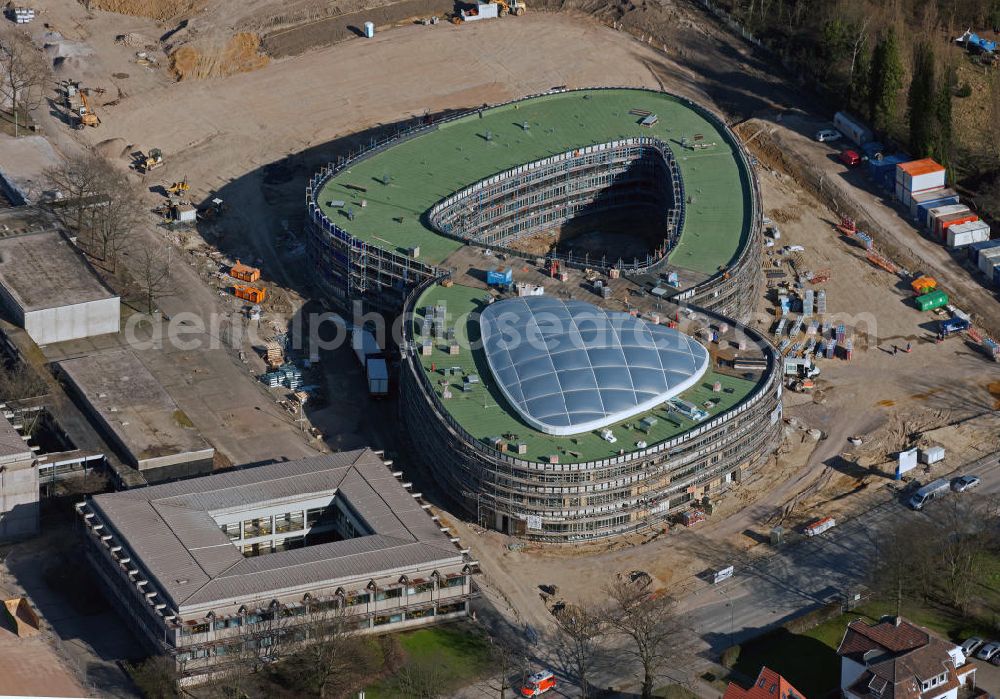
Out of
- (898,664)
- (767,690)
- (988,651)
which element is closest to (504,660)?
(767,690)

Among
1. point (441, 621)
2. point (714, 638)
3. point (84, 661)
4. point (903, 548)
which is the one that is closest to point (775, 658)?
point (714, 638)

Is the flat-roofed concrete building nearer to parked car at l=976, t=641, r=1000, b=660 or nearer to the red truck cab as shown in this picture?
the red truck cab

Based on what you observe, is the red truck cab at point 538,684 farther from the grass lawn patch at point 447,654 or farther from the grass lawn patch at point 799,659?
the grass lawn patch at point 799,659

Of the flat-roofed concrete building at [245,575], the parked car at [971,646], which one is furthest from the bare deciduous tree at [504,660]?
the parked car at [971,646]

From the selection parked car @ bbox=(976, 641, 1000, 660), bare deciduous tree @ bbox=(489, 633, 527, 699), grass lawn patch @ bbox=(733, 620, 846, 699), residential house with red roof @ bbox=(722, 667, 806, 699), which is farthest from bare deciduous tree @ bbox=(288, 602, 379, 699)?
parked car @ bbox=(976, 641, 1000, 660)

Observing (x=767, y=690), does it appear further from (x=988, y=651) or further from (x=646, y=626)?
(x=988, y=651)

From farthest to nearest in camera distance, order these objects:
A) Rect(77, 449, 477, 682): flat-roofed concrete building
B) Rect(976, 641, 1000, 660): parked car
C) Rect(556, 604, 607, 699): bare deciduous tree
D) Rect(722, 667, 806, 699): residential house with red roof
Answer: Rect(556, 604, 607, 699): bare deciduous tree → Rect(976, 641, 1000, 660): parked car → Rect(77, 449, 477, 682): flat-roofed concrete building → Rect(722, 667, 806, 699): residential house with red roof
